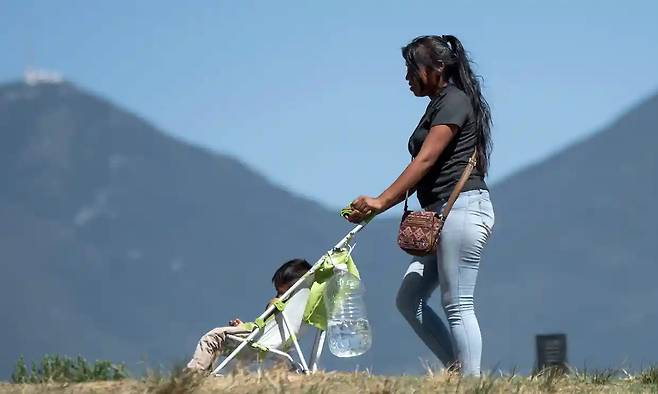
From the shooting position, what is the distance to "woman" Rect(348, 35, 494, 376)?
6855 mm

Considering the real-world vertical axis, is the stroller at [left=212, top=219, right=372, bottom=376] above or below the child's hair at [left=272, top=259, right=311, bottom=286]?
below

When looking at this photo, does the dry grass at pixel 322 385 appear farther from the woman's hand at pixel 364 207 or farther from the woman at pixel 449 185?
the woman's hand at pixel 364 207

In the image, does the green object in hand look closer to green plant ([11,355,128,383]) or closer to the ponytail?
the ponytail

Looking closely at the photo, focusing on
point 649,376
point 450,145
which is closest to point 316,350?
point 450,145

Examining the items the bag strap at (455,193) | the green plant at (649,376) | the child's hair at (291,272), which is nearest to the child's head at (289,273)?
the child's hair at (291,272)

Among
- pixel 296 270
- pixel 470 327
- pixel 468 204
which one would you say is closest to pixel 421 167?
pixel 468 204

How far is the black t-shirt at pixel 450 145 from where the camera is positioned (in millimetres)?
6887

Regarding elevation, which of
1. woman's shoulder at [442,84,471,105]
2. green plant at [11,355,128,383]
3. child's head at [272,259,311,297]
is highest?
woman's shoulder at [442,84,471,105]

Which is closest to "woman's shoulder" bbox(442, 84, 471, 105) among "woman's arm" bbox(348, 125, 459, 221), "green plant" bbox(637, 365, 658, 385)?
"woman's arm" bbox(348, 125, 459, 221)

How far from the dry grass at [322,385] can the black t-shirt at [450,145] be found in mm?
803

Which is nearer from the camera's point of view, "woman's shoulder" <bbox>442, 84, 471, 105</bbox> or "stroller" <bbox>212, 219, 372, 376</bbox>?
"woman's shoulder" <bbox>442, 84, 471, 105</bbox>

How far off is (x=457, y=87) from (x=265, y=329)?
1.49 m

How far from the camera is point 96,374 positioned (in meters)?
9.60

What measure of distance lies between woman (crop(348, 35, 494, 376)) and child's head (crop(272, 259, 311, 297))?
33.2 inches
